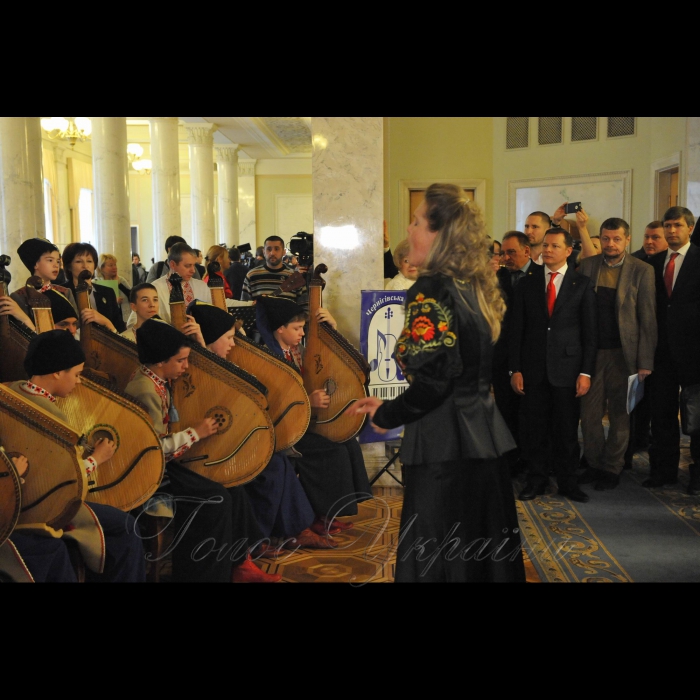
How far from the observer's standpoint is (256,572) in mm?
3541

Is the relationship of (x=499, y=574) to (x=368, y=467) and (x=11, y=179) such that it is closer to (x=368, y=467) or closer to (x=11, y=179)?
(x=368, y=467)

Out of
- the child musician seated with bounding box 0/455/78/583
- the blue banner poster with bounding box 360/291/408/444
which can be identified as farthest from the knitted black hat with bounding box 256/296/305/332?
the child musician seated with bounding box 0/455/78/583

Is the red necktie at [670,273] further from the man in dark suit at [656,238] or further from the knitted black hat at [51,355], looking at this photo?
the knitted black hat at [51,355]

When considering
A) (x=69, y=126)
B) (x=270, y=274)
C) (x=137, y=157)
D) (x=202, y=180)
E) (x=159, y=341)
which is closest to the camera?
Answer: (x=159, y=341)

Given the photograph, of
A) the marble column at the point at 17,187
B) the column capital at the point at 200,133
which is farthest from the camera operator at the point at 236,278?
the column capital at the point at 200,133

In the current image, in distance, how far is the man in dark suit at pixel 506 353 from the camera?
17.9ft

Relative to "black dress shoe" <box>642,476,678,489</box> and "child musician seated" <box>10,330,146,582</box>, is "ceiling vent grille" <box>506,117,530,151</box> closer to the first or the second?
"black dress shoe" <box>642,476,678,489</box>

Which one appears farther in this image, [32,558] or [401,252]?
[401,252]

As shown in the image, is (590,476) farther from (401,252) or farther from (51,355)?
(51,355)

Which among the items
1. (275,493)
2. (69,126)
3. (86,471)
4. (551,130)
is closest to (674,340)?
(275,493)

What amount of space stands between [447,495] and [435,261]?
0.73 meters

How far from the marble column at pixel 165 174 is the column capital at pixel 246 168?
10.2 metres

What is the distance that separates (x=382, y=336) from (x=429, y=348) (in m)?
2.61

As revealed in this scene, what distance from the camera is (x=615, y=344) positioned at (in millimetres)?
5238
